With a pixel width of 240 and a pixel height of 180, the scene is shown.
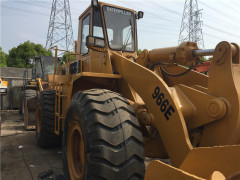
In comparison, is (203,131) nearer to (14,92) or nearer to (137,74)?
(137,74)

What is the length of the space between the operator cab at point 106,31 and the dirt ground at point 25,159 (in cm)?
208

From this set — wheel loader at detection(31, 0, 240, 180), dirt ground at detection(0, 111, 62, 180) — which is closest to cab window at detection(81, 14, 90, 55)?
wheel loader at detection(31, 0, 240, 180)

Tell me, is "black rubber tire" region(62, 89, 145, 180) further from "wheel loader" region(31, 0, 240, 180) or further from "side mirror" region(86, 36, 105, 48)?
"side mirror" region(86, 36, 105, 48)

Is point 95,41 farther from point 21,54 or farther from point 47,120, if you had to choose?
point 21,54

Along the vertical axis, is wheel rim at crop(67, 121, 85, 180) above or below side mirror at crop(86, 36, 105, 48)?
below

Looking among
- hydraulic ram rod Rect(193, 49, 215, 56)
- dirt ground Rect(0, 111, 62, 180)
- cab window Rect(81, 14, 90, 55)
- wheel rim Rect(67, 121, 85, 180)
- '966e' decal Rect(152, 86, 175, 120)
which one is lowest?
dirt ground Rect(0, 111, 62, 180)

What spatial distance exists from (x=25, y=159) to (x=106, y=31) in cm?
318

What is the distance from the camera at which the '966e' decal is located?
2322 mm

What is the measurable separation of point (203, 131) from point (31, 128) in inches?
256

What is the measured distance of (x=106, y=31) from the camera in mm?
3883

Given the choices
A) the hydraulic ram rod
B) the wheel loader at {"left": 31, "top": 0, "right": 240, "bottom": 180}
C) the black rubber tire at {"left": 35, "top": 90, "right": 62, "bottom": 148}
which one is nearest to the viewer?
the wheel loader at {"left": 31, "top": 0, "right": 240, "bottom": 180}

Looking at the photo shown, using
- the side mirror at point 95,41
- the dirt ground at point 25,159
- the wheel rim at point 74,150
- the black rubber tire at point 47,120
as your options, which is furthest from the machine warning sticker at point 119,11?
the dirt ground at point 25,159

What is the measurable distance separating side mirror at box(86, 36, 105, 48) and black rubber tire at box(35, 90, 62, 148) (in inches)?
84.9

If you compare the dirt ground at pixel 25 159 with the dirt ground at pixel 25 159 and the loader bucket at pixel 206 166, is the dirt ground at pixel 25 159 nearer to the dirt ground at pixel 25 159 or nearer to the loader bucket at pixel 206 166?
the dirt ground at pixel 25 159
